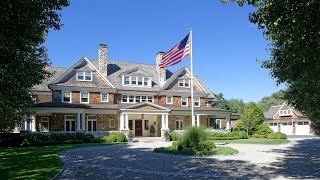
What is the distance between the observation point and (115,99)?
1935 inches

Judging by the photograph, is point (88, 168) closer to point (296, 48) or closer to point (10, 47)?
point (10, 47)

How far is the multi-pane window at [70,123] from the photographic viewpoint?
45478 mm

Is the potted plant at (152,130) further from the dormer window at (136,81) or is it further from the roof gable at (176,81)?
the dormer window at (136,81)

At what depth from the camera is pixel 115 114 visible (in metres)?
47.8

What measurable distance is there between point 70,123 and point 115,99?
663 cm

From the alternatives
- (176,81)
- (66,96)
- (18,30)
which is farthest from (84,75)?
(18,30)

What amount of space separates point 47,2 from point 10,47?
76.2 inches

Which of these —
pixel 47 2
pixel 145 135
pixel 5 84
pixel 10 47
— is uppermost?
pixel 47 2

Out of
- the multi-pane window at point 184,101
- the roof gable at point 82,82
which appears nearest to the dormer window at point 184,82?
the multi-pane window at point 184,101

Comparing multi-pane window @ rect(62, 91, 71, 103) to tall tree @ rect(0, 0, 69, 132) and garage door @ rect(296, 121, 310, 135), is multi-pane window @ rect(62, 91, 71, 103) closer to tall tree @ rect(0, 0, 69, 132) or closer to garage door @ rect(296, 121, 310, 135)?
tall tree @ rect(0, 0, 69, 132)

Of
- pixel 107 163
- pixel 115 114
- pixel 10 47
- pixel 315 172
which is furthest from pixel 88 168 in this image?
pixel 115 114

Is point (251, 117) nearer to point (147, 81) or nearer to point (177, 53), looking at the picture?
point (147, 81)

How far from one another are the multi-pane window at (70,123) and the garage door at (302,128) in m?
44.6

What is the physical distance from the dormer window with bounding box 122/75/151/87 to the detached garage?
30271 mm
